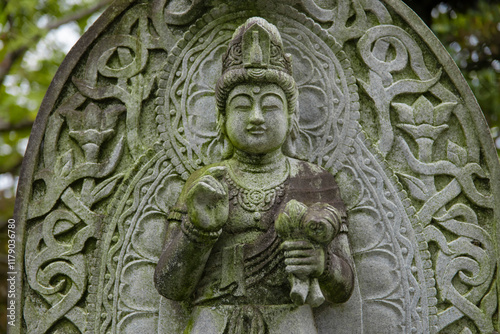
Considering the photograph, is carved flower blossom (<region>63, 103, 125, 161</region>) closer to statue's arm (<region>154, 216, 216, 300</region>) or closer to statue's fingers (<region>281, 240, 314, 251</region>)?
statue's arm (<region>154, 216, 216, 300</region>)

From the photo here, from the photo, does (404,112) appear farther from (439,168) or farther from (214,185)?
(214,185)

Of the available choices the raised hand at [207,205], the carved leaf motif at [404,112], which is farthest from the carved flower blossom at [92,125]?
the carved leaf motif at [404,112]

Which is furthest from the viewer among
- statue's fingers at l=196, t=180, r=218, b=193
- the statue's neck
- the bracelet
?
the statue's neck

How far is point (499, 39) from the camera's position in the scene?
24.7ft

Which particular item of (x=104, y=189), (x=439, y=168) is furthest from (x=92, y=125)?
(x=439, y=168)

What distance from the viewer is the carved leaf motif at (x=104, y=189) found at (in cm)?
486

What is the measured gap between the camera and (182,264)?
13.5ft

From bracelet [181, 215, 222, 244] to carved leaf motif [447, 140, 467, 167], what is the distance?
6.27ft

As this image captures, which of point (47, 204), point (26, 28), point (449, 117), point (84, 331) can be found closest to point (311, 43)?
point (449, 117)

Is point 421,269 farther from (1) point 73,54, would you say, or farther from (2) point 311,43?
(1) point 73,54

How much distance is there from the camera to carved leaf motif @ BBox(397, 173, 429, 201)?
15.6ft

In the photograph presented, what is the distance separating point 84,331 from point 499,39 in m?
5.56

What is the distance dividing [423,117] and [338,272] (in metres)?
1.46

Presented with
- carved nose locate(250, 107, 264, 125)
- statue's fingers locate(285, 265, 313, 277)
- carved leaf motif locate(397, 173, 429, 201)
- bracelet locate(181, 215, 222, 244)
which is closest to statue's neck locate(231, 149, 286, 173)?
carved nose locate(250, 107, 264, 125)
